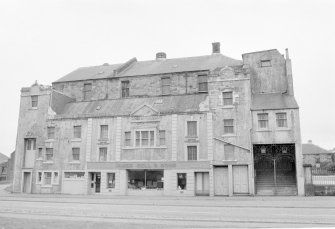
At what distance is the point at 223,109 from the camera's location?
33.9 m

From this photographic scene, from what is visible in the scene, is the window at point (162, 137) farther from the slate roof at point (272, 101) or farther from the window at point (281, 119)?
the window at point (281, 119)

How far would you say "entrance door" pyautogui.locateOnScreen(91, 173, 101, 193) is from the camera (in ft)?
119

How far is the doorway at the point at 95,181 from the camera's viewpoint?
36312 millimetres

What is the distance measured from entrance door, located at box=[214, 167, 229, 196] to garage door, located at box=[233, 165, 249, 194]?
2.75 feet

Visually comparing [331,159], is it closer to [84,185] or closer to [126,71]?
[126,71]

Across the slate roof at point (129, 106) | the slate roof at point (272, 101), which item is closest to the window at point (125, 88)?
the slate roof at point (129, 106)

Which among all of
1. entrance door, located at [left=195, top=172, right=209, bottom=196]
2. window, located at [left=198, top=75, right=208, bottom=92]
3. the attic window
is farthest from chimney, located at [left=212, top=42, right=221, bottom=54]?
entrance door, located at [left=195, top=172, right=209, bottom=196]

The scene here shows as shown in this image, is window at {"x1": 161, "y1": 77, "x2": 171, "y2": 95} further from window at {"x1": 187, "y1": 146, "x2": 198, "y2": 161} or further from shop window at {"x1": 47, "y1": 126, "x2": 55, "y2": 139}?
shop window at {"x1": 47, "y1": 126, "x2": 55, "y2": 139}

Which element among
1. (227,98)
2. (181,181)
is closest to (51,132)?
(181,181)

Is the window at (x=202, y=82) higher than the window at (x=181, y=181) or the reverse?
higher

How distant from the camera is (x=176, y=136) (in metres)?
34.3

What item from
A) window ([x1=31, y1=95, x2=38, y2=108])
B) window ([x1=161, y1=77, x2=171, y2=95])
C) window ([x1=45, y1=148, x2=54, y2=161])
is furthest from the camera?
window ([x1=161, y1=77, x2=171, y2=95])

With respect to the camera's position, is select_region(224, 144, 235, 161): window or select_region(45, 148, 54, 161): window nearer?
select_region(224, 144, 235, 161): window

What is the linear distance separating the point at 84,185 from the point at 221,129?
50.0 feet
